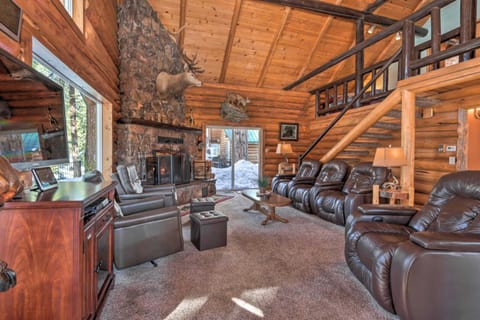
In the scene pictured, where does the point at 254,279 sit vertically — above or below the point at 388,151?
below

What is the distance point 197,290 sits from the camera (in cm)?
212

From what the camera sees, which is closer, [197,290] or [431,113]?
[197,290]

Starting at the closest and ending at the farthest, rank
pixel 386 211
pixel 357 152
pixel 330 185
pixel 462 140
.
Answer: pixel 386 211 < pixel 462 140 < pixel 330 185 < pixel 357 152

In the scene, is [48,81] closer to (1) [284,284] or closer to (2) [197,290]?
(2) [197,290]

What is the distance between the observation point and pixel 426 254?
1.52 m

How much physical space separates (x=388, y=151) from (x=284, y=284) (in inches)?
94.1

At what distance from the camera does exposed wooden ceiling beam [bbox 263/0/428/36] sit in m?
5.19

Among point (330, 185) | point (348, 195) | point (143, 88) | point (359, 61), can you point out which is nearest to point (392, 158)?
point (348, 195)

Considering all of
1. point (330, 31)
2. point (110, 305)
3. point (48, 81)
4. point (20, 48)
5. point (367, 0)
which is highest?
point (367, 0)

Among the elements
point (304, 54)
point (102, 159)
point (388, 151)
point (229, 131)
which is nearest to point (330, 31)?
point (304, 54)

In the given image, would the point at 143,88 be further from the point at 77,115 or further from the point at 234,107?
the point at 234,107

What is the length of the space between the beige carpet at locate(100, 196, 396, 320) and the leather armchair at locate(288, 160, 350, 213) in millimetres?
1415

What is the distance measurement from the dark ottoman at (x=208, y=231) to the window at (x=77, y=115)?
5.48 ft

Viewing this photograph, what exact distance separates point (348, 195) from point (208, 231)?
235 cm
